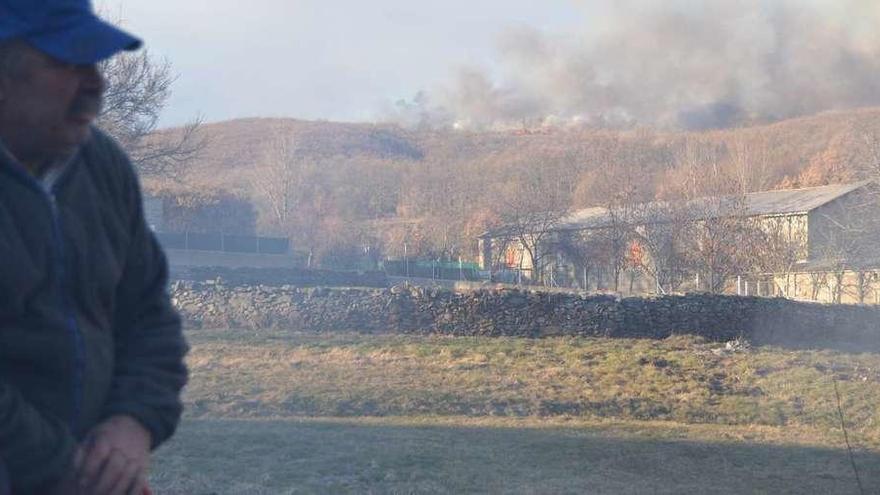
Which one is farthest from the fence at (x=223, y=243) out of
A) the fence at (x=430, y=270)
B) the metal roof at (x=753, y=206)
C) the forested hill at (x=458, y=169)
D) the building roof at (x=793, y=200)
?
the building roof at (x=793, y=200)

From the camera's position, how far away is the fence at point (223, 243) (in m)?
41.6

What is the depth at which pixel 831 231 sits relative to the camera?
129 ft

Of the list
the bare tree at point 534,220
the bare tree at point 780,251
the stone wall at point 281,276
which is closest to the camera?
the stone wall at point 281,276

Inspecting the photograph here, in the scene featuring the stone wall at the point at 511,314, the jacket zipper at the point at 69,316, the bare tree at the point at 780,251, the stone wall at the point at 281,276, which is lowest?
the stone wall at the point at 511,314

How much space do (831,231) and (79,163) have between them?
40615 millimetres

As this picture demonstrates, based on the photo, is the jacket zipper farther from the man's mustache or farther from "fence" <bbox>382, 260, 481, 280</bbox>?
"fence" <bbox>382, 260, 481, 280</bbox>

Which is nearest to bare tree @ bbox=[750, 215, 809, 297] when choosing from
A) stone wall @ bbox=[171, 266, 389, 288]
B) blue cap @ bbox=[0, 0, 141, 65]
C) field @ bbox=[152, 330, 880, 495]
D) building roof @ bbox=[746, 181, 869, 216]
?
building roof @ bbox=[746, 181, 869, 216]

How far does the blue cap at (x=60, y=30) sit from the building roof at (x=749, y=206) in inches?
1473

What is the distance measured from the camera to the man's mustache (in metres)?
1.67

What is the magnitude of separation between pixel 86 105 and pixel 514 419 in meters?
11.1

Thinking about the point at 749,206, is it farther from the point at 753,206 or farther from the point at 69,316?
the point at 69,316

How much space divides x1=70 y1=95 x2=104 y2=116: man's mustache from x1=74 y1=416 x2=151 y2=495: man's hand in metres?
0.53

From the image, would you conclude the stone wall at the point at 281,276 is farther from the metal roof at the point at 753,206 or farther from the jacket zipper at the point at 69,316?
the jacket zipper at the point at 69,316

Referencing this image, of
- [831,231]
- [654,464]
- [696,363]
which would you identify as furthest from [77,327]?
[831,231]
